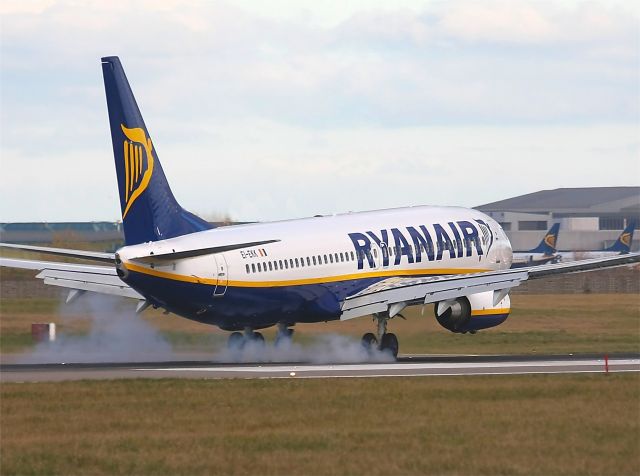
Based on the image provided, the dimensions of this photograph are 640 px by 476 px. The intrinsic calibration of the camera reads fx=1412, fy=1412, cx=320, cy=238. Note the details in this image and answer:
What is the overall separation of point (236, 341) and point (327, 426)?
22891 mm

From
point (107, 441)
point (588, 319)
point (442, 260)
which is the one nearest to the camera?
point (107, 441)

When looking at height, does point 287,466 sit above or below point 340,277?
below

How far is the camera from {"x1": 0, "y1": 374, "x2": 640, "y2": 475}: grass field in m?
23.4

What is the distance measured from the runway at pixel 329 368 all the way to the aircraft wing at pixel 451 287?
211 cm

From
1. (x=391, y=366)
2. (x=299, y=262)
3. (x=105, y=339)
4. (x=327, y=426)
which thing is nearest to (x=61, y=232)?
(x=105, y=339)

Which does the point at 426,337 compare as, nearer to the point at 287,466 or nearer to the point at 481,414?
the point at 481,414

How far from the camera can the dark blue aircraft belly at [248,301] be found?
4372 cm

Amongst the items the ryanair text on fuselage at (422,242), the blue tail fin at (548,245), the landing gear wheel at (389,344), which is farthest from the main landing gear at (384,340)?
the blue tail fin at (548,245)

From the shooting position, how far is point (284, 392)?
3472cm

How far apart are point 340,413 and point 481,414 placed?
3007 mm

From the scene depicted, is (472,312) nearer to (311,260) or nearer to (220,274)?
(311,260)

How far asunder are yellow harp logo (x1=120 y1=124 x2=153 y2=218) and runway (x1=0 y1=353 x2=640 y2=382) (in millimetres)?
5400

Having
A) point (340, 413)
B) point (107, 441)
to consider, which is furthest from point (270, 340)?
point (107, 441)

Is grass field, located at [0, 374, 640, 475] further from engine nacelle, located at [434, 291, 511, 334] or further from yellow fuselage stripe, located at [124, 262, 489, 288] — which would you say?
engine nacelle, located at [434, 291, 511, 334]
